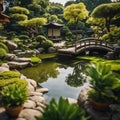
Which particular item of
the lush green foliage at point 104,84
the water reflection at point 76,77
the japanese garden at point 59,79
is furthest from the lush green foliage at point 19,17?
the lush green foliage at point 104,84

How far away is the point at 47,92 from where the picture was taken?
1363 centimetres

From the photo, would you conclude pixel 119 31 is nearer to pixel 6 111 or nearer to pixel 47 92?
pixel 47 92

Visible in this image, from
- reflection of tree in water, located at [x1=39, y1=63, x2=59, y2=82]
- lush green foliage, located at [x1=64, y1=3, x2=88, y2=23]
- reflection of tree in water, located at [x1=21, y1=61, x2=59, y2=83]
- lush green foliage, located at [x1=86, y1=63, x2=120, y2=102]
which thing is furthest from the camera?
lush green foliage, located at [x1=64, y1=3, x2=88, y2=23]

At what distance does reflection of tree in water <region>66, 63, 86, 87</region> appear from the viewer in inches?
628

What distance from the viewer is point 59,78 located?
1758cm

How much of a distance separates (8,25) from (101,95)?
39726 millimetres

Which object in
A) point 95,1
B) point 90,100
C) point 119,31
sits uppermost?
point 95,1

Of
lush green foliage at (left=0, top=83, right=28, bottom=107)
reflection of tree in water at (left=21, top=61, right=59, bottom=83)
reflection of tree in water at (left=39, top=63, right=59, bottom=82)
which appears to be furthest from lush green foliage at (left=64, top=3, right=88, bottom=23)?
lush green foliage at (left=0, top=83, right=28, bottom=107)

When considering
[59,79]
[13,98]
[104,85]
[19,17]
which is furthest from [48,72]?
[19,17]

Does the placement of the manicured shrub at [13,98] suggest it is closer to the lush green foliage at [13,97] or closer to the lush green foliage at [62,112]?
the lush green foliage at [13,97]

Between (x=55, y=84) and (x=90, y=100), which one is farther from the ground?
(x=90, y=100)

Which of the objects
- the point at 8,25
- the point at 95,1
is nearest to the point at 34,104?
the point at 8,25

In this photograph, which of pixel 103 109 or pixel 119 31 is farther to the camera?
pixel 119 31

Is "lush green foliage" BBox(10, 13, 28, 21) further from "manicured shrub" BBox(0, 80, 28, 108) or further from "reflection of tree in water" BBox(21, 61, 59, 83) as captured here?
"manicured shrub" BBox(0, 80, 28, 108)
